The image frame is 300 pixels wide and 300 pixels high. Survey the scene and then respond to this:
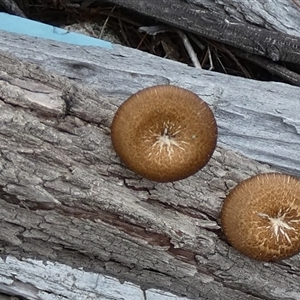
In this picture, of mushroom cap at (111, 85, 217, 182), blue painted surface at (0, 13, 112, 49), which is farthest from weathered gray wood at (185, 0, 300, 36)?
mushroom cap at (111, 85, 217, 182)

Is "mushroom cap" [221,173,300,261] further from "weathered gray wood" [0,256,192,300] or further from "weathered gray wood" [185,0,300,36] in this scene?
"weathered gray wood" [185,0,300,36]

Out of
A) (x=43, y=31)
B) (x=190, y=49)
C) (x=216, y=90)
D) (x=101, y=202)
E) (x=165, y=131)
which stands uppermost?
(x=190, y=49)

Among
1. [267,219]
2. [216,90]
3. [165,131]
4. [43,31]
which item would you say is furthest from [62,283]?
[43,31]

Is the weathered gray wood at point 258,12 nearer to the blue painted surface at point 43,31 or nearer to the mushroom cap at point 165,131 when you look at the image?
the blue painted surface at point 43,31

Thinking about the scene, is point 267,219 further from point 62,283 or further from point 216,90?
point 62,283

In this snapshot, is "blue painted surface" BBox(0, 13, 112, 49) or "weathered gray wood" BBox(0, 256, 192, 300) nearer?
"weathered gray wood" BBox(0, 256, 192, 300)

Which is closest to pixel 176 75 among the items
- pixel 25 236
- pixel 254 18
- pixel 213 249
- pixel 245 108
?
pixel 245 108
